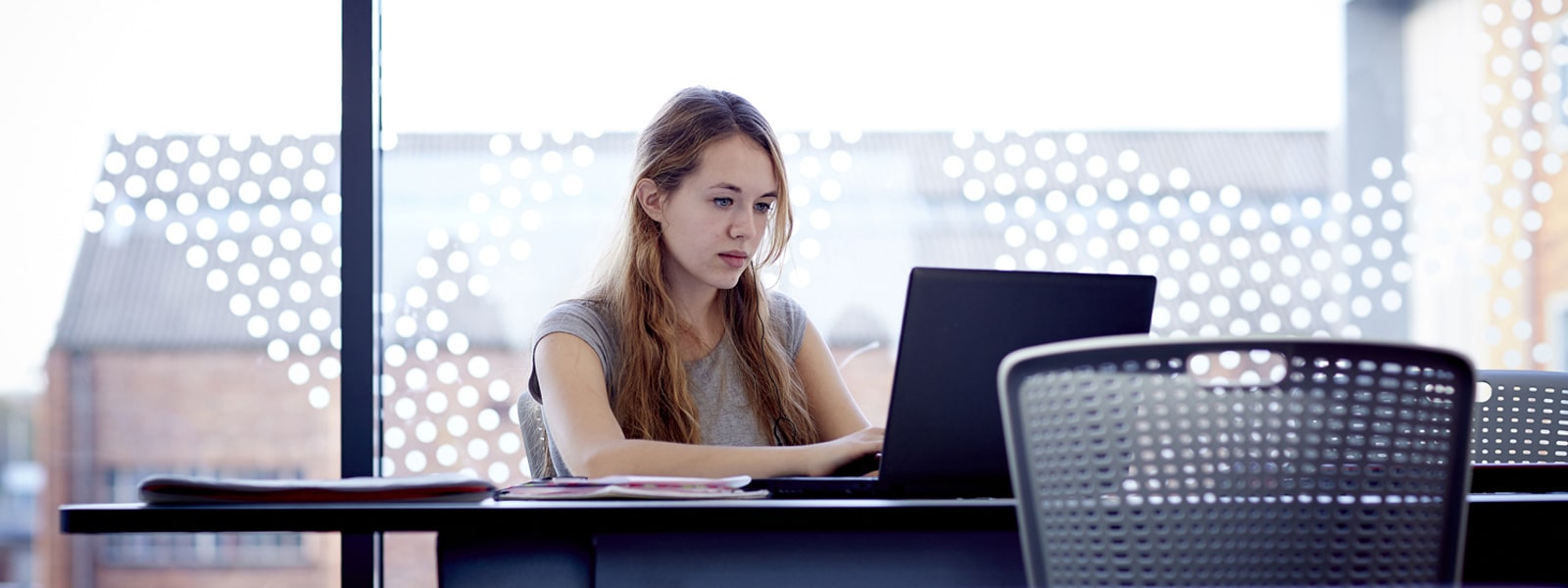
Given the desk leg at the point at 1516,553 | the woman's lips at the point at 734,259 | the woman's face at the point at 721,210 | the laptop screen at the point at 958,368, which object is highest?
the woman's face at the point at 721,210

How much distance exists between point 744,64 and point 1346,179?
4.51 feet

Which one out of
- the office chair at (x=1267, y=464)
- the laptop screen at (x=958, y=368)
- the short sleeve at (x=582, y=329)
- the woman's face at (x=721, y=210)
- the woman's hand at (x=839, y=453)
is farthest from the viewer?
the woman's face at (x=721, y=210)

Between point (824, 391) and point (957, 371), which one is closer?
point (957, 371)

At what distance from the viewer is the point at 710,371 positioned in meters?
2.11

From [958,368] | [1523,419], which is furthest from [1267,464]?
[1523,419]

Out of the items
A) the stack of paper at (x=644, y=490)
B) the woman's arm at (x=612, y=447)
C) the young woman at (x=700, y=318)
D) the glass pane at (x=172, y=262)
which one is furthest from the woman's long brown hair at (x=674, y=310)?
the glass pane at (x=172, y=262)

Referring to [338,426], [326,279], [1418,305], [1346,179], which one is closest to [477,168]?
[326,279]

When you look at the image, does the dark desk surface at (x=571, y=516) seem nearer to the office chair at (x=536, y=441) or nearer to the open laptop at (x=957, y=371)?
the open laptop at (x=957, y=371)

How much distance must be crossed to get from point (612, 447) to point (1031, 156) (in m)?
1.55

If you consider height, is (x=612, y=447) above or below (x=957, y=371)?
below

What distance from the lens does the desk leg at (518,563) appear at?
4.03 ft

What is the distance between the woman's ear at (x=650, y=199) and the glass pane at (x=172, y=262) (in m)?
0.89

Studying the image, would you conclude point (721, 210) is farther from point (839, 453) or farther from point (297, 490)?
point (297, 490)

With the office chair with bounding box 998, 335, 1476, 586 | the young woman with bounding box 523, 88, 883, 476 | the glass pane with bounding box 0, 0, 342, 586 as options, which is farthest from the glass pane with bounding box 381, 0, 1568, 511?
the office chair with bounding box 998, 335, 1476, 586
